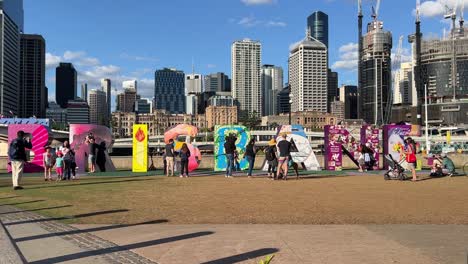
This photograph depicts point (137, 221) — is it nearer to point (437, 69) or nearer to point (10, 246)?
point (10, 246)

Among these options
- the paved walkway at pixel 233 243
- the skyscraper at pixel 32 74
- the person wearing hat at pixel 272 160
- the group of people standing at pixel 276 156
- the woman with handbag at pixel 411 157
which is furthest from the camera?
the skyscraper at pixel 32 74

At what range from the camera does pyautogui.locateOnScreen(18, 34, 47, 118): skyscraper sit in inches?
6845

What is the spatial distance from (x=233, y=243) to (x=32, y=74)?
192974 mm

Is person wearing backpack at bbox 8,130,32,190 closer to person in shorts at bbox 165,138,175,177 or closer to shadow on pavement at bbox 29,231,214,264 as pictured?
person in shorts at bbox 165,138,175,177

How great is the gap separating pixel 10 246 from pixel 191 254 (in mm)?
2556

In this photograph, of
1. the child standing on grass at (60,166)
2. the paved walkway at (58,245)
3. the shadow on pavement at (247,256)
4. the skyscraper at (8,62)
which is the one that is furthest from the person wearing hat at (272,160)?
the skyscraper at (8,62)

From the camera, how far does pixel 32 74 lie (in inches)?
7200

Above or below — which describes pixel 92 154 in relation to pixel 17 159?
below

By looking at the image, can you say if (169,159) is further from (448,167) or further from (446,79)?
(446,79)

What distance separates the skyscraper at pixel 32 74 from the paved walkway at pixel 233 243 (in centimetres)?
17714

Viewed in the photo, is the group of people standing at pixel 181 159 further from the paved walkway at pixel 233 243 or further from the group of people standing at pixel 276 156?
the paved walkway at pixel 233 243

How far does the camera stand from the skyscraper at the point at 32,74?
6845 inches

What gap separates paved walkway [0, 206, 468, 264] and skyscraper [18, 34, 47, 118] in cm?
17714

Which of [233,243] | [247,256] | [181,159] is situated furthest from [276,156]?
[247,256]
